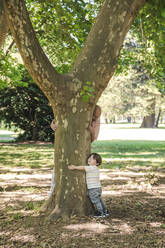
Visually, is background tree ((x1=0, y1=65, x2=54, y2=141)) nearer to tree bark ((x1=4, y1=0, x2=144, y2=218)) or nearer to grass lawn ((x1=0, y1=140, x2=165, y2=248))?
grass lawn ((x1=0, y1=140, x2=165, y2=248))

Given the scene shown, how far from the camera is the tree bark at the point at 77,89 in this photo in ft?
16.1

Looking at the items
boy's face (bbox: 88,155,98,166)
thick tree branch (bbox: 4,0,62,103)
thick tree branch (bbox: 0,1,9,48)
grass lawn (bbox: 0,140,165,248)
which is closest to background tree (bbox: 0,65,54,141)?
grass lawn (bbox: 0,140,165,248)

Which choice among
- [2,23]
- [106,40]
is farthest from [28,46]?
[106,40]

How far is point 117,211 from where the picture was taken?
5.43 meters

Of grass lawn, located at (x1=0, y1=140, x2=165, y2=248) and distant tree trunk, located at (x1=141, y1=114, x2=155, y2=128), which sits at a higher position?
distant tree trunk, located at (x1=141, y1=114, x2=155, y2=128)

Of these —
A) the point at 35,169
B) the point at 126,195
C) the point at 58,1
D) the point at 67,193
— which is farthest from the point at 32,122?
the point at 67,193

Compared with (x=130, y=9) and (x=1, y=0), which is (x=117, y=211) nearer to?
→ (x=130, y=9)

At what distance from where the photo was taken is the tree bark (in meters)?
4.91

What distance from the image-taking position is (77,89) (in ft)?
16.3

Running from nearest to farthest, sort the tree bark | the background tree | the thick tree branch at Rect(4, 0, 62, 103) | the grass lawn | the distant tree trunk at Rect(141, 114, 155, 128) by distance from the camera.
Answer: the grass lawn
the thick tree branch at Rect(4, 0, 62, 103)
the tree bark
the background tree
the distant tree trunk at Rect(141, 114, 155, 128)

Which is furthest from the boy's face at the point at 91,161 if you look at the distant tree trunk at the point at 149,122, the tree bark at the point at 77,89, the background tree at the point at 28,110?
the distant tree trunk at the point at 149,122

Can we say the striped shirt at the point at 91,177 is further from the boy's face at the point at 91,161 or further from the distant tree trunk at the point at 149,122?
the distant tree trunk at the point at 149,122

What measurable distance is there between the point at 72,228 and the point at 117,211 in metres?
1.30

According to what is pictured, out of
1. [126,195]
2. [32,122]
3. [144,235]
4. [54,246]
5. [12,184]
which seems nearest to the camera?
[54,246]
